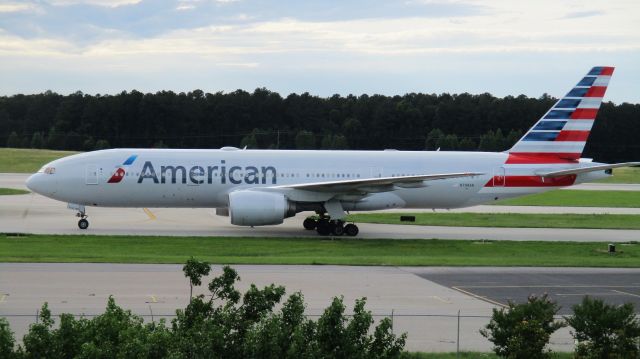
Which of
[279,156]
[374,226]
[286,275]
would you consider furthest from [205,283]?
[374,226]

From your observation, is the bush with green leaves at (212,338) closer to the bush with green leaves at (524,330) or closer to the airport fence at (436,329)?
the bush with green leaves at (524,330)

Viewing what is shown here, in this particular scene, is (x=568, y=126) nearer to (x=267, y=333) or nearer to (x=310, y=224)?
(x=310, y=224)

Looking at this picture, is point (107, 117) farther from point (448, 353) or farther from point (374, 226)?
point (448, 353)

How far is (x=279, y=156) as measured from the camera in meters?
40.1

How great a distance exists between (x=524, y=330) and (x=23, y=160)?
280 ft

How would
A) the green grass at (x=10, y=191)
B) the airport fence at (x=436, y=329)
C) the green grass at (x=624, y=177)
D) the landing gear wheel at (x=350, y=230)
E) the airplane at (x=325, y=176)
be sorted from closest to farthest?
the airport fence at (x=436, y=329), the airplane at (x=325, y=176), the landing gear wheel at (x=350, y=230), the green grass at (x=10, y=191), the green grass at (x=624, y=177)

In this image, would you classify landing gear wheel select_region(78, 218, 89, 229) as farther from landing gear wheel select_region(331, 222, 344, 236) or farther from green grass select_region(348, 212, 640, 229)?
green grass select_region(348, 212, 640, 229)

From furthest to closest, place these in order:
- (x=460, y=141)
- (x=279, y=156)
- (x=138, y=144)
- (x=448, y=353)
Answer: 1. (x=138, y=144)
2. (x=460, y=141)
3. (x=279, y=156)
4. (x=448, y=353)

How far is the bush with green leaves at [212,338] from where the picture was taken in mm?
13844

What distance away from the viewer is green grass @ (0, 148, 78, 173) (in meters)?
90.2

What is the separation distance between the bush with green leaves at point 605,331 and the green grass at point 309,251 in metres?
13.4

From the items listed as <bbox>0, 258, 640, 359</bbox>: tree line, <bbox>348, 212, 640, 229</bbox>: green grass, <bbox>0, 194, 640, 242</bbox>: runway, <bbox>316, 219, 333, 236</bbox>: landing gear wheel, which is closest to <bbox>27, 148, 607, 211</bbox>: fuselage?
<bbox>316, 219, 333, 236</bbox>: landing gear wheel

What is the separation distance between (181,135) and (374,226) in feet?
266

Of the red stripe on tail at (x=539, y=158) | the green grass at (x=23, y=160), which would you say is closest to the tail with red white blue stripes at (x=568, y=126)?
the red stripe on tail at (x=539, y=158)
